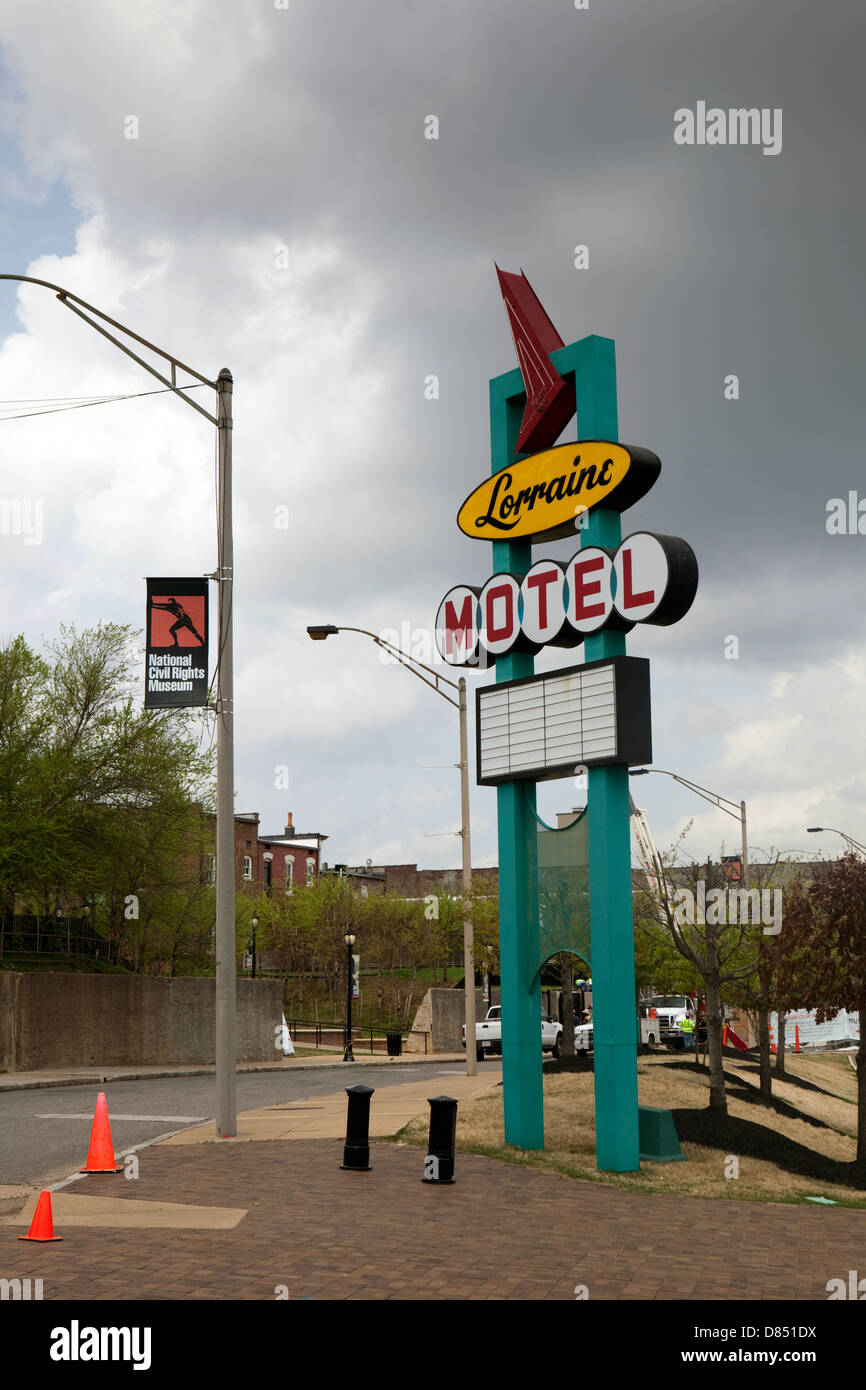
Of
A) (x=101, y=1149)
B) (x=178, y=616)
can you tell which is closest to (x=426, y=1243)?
(x=101, y=1149)

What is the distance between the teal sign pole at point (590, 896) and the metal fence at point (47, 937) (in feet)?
65.7

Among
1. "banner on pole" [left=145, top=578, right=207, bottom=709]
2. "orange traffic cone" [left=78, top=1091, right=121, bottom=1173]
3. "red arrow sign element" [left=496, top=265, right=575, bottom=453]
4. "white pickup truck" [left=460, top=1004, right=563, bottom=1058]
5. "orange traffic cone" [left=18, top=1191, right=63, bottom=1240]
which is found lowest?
"white pickup truck" [left=460, top=1004, right=563, bottom=1058]

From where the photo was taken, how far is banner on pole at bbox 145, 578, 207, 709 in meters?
15.7

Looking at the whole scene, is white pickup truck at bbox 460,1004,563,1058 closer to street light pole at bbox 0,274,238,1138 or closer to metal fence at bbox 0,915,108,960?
metal fence at bbox 0,915,108,960

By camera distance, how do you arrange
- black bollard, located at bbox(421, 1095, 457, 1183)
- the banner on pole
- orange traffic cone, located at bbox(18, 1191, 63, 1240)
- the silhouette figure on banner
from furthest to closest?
the silhouette figure on banner
the banner on pole
black bollard, located at bbox(421, 1095, 457, 1183)
orange traffic cone, located at bbox(18, 1191, 63, 1240)

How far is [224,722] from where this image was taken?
52.5 ft

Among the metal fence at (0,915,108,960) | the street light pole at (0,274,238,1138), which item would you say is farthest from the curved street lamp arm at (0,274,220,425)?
the metal fence at (0,915,108,960)

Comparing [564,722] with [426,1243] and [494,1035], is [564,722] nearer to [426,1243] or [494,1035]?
[426,1243]

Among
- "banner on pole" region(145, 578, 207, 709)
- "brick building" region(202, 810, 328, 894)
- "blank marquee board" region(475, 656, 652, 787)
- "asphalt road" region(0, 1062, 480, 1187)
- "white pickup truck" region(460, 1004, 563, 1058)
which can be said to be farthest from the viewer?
"brick building" region(202, 810, 328, 894)

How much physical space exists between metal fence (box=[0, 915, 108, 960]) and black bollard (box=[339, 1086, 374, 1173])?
20486 mm

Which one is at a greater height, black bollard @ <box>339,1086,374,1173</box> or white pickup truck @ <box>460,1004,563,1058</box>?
black bollard @ <box>339,1086,374,1173</box>
